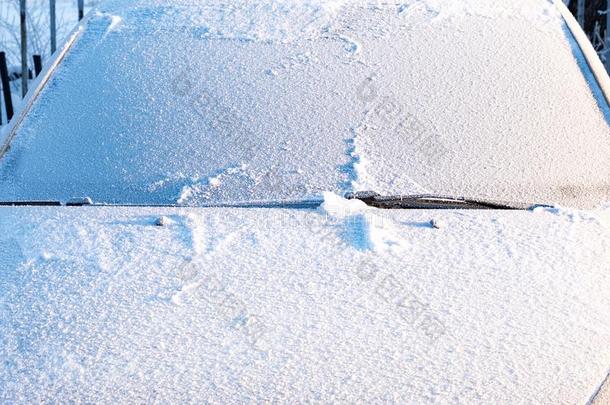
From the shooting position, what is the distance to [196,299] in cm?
178

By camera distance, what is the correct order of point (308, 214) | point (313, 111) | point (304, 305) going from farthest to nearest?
point (313, 111)
point (308, 214)
point (304, 305)

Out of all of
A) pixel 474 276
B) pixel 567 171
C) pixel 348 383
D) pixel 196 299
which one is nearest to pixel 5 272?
pixel 196 299

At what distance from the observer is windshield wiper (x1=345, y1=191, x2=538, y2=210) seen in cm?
221

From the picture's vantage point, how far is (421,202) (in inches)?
87.4

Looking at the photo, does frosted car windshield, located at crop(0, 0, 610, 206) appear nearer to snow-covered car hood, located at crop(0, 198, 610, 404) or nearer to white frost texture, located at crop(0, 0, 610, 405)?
white frost texture, located at crop(0, 0, 610, 405)

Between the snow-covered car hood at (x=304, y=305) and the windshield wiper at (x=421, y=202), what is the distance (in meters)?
0.08

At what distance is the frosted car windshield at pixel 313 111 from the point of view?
7.72 feet

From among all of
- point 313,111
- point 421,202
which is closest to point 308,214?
point 421,202

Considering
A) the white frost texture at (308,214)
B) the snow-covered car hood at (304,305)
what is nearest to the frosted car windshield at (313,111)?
the white frost texture at (308,214)

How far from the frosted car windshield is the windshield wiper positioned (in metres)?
0.05

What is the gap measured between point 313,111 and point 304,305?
0.84 metres

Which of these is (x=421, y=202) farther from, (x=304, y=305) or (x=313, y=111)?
(x=304, y=305)

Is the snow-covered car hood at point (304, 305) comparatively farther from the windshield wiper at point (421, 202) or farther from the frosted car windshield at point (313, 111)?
the frosted car windshield at point (313, 111)

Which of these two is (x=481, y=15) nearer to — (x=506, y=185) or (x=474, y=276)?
(x=506, y=185)
